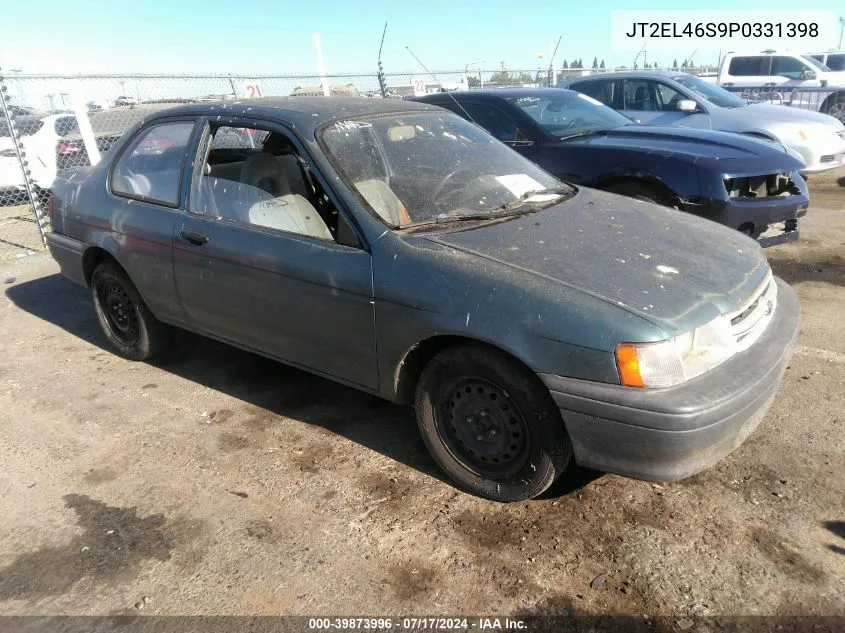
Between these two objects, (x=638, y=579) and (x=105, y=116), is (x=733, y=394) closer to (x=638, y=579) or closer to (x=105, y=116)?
(x=638, y=579)

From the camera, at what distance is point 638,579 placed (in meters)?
2.36

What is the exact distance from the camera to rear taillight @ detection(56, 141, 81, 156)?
31.2 feet

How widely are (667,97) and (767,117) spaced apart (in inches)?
53.2

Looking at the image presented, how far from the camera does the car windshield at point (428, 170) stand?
10.1 feet

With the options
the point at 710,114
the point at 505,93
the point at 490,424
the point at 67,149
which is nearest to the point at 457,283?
the point at 490,424

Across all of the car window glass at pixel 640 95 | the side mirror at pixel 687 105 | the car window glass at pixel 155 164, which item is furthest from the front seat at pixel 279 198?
the car window glass at pixel 640 95

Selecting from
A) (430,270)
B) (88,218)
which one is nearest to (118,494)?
(430,270)

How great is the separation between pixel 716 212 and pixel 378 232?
3366mm

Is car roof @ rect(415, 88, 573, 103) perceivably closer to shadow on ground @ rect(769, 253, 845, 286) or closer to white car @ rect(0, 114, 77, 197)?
shadow on ground @ rect(769, 253, 845, 286)

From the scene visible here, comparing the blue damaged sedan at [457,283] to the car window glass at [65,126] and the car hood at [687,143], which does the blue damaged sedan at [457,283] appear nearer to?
the car hood at [687,143]

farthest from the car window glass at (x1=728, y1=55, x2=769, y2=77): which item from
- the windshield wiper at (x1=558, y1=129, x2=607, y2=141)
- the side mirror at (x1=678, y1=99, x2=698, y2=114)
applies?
the windshield wiper at (x1=558, y1=129, x2=607, y2=141)

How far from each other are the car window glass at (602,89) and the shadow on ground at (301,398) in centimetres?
707

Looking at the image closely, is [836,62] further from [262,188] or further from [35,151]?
[262,188]

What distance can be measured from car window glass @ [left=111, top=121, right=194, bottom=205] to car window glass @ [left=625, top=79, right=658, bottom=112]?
7.15 meters
